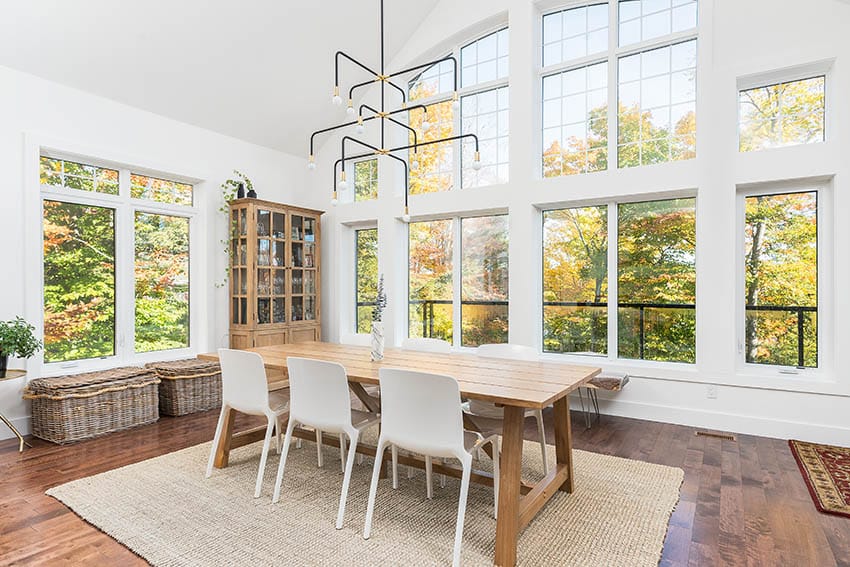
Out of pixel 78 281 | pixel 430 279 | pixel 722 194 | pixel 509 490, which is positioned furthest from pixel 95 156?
pixel 722 194

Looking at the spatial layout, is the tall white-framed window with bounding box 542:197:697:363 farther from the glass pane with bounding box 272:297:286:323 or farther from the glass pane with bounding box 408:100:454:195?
the glass pane with bounding box 272:297:286:323

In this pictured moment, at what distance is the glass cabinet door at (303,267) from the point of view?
5824 mm

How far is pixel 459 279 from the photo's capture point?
18.2 ft

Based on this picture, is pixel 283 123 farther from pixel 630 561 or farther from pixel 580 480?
pixel 630 561

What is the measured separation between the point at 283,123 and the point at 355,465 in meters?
A: 4.26

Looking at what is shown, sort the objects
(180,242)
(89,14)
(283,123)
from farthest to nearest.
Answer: (283,123)
(180,242)
(89,14)

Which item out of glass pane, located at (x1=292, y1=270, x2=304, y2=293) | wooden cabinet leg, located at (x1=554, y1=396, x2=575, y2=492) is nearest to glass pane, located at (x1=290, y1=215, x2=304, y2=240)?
glass pane, located at (x1=292, y1=270, x2=304, y2=293)

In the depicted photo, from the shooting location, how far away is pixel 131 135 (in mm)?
4566

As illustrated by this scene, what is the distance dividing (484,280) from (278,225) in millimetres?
2506

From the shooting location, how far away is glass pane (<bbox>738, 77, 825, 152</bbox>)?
3.80 metres

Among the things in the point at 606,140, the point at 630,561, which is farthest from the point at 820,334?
the point at 630,561

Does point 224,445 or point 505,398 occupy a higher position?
point 505,398

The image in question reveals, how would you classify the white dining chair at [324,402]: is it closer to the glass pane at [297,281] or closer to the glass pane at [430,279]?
the glass pane at [430,279]

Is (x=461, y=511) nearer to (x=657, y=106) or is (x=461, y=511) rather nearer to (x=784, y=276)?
(x=784, y=276)
